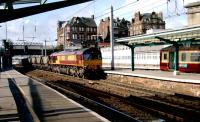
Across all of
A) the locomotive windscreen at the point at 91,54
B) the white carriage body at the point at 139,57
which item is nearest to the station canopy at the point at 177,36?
the locomotive windscreen at the point at 91,54

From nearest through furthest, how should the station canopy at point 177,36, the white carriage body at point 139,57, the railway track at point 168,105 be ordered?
the railway track at point 168,105 → the station canopy at point 177,36 → the white carriage body at point 139,57

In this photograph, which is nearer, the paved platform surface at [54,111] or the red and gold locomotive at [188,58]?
the paved platform surface at [54,111]

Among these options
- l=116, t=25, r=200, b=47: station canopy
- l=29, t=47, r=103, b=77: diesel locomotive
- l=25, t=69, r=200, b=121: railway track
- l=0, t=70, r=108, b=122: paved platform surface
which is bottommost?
l=25, t=69, r=200, b=121: railway track

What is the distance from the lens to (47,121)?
11.3 m

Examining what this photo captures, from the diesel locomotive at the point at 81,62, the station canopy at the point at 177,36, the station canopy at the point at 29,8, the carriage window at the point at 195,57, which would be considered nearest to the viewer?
the station canopy at the point at 29,8

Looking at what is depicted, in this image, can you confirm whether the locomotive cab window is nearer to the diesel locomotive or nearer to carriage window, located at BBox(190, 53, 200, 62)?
the diesel locomotive

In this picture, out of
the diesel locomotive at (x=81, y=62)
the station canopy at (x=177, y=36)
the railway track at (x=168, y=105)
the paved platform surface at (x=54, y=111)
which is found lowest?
the railway track at (x=168, y=105)

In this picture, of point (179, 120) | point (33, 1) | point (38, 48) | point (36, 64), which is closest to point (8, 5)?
point (33, 1)

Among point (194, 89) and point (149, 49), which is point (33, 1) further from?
point (149, 49)

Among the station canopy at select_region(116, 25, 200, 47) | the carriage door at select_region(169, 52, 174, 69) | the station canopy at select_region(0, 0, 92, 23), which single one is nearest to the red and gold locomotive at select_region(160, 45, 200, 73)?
the carriage door at select_region(169, 52, 174, 69)

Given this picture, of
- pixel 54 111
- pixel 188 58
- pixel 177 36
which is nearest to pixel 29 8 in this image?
pixel 54 111

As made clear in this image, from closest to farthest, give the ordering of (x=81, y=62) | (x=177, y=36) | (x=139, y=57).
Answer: (x=177, y=36) < (x=81, y=62) < (x=139, y=57)

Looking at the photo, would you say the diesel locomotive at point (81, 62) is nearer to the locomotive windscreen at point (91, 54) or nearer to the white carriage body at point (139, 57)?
the locomotive windscreen at point (91, 54)

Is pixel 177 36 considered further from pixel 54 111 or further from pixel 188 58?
pixel 54 111
